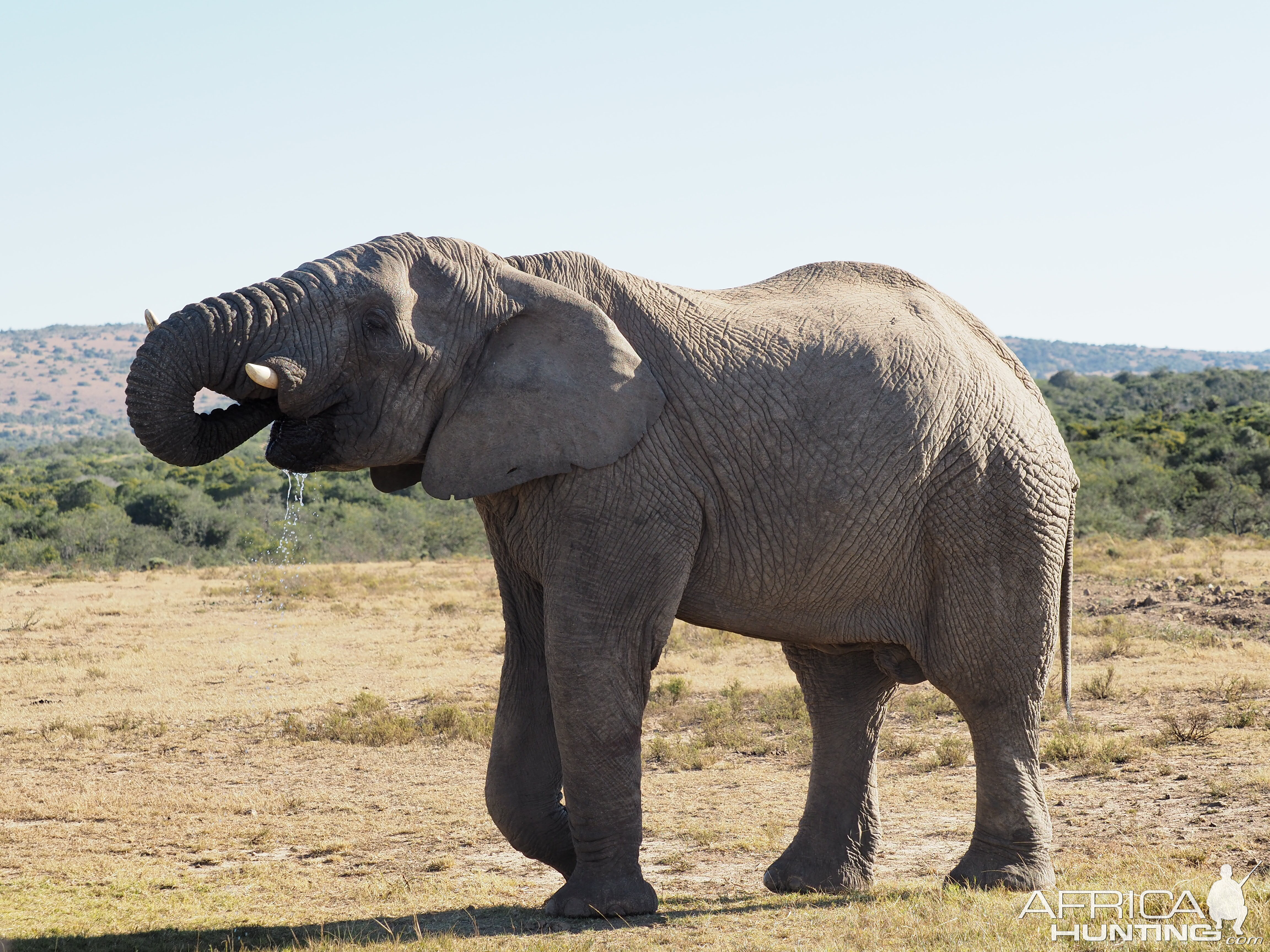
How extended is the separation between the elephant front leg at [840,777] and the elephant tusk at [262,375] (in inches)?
120

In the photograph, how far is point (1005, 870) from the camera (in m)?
5.96

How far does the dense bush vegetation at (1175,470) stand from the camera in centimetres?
2767

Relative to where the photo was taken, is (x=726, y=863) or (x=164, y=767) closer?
(x=726, y=863)

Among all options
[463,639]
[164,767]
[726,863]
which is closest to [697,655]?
[463,639]

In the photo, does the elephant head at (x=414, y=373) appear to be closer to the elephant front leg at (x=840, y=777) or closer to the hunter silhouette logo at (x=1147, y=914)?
the elephant front leg at (x=840, y=777)

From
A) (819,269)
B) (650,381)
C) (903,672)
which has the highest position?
(819,269)

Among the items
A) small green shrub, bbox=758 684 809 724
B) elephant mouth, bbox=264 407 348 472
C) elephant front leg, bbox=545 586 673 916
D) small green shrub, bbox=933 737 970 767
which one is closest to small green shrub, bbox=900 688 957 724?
small green shrub, bbox=758 684 809 724

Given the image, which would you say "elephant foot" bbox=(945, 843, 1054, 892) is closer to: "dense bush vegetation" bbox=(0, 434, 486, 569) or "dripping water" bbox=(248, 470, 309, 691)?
"dripping water" bbox=(248, 470, 309, 691)

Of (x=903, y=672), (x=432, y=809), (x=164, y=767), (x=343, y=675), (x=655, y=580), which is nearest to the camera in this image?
Result: (x=655, y=580)

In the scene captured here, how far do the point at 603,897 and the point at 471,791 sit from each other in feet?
12.1

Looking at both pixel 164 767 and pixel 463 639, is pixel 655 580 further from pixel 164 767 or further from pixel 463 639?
pixel 463 639

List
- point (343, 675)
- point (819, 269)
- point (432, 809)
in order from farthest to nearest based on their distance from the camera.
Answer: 1. point (343, 675)
2. point (432, 809)
3. point (819, 269)

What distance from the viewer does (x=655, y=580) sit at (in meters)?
5.41

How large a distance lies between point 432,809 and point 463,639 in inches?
317
